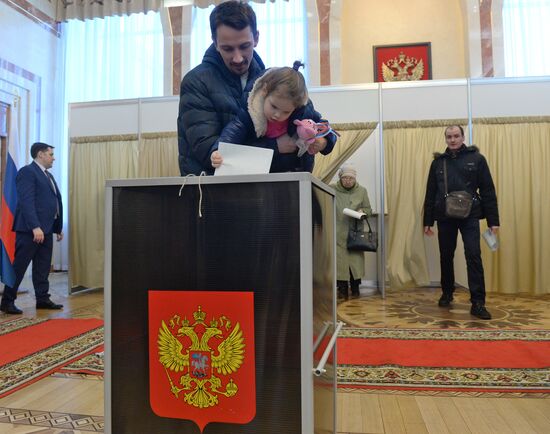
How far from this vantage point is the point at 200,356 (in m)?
0.93

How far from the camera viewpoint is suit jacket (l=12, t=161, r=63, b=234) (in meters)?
3.71

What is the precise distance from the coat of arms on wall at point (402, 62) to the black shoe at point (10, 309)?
5.05m

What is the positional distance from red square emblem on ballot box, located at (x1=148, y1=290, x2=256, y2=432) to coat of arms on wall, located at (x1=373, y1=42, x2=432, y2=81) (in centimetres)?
575

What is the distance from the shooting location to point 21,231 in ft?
12.3

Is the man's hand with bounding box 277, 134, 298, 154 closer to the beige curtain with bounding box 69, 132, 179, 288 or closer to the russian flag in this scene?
the russian flag

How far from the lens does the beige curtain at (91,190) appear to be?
4738 mm

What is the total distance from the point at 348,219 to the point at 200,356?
3.39 metres

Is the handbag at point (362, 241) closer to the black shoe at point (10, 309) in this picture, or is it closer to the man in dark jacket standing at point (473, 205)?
the man in dark jacket standing at point (473, 205)

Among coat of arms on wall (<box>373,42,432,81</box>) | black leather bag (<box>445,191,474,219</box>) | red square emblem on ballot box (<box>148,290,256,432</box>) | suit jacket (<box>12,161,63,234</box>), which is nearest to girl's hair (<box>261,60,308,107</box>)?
red square emblem on ballot box (<box>148,290,256,432</box>)

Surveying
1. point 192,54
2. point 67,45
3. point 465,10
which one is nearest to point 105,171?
point 192,54

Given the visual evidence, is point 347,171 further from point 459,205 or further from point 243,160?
point 243,160

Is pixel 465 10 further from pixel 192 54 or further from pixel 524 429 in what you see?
pixel 524 429

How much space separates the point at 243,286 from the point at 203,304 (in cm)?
9

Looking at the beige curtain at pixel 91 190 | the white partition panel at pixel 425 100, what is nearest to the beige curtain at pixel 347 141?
the white partition panel at pixel 425 100
